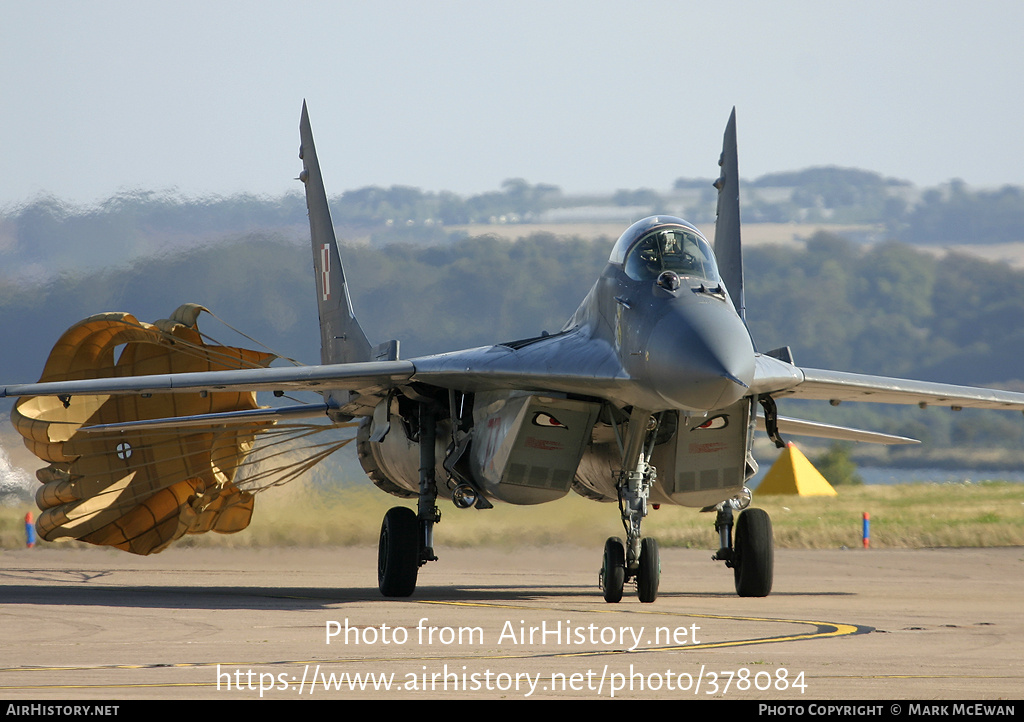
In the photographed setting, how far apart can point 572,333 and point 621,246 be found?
1.08m

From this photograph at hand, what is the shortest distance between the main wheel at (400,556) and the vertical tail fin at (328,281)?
3756mm

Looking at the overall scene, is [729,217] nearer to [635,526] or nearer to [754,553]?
[754,553]

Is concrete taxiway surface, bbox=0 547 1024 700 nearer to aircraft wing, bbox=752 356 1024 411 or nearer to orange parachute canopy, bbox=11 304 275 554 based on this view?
orange parachute canopy, bbox=11 304 275 554

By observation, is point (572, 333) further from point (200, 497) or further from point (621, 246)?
point (200, 497)

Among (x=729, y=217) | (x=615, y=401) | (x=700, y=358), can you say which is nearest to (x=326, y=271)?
(x=729, y=217)

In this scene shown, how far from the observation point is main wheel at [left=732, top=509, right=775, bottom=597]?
11.9 meters

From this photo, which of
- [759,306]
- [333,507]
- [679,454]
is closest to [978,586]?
[679,454]

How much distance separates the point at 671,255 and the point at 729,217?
4.79m

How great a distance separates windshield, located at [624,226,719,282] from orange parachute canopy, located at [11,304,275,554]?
681 cm

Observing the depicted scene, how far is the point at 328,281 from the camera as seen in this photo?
53.8 feet

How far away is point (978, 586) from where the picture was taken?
46.3ft

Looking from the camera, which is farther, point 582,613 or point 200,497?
point 200,497

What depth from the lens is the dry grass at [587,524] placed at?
18.4 meters

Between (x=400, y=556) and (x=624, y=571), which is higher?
(x=624, y=571)
